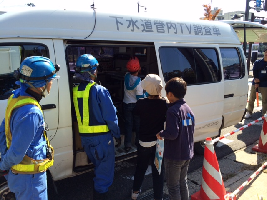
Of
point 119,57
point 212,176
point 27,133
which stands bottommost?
point 212,176

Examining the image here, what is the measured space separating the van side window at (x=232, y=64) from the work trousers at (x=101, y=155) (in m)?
2.89

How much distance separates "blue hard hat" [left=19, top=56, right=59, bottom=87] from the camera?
1840mm

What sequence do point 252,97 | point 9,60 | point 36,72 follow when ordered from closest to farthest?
1. point 36,72
2. point 9,60
3. point 252,97

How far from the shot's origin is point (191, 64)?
4086mm

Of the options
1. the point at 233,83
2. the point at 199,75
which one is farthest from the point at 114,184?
the point at 233,83

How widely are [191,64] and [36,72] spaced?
112 inches

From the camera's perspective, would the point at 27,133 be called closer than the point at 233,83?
Yes

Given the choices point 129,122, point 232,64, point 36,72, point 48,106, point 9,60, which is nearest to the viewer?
point 36,72

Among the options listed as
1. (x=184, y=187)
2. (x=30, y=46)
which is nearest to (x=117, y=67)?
(x=30, y=46)

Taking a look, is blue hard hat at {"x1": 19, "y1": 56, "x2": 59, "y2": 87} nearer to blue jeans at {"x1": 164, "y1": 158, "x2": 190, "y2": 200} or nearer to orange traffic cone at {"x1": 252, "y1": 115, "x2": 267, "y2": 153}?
blue jeans at {"x1": 164, "y1": 158, "x2": 190, "y2": 200}

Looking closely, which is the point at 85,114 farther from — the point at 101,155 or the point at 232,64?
the point at 232,64

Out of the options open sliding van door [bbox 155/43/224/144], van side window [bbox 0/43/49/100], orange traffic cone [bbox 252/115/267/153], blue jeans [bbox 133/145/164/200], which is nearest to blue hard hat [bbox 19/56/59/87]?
van side window [bbox 0/43/49/100]

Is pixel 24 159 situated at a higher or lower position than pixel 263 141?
higher

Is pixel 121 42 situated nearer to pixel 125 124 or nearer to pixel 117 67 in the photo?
pixel 125 124
